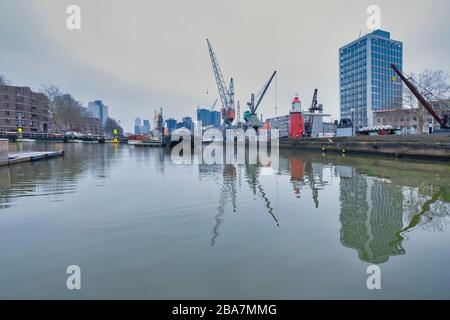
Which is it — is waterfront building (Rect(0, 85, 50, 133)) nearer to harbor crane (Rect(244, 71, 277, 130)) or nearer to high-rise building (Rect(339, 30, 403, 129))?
harbor crane (Rect(244, 71, 277, 130))

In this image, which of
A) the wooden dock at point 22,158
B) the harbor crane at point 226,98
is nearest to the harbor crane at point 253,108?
the harbor crane at point 226,98

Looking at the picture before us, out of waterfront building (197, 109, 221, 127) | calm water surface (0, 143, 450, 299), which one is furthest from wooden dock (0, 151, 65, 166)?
waterfront building (197, 109, 221, 127)

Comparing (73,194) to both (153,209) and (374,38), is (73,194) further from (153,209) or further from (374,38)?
(374,38)

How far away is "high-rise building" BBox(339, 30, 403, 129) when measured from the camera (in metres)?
125

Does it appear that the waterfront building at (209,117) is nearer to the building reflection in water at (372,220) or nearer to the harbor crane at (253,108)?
the harbor crane at (253,108)

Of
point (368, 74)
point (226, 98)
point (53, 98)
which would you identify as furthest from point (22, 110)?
point (368, 74)

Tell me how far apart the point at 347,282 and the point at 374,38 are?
514ft

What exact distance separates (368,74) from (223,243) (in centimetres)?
14539

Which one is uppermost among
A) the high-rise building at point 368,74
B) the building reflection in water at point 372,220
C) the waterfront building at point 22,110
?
the high-rise building at point 368,74

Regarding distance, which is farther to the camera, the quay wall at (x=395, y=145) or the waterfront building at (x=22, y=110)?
the waterfront building at (x=22, y=110)

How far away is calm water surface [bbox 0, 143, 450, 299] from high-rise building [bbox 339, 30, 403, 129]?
4972 inches

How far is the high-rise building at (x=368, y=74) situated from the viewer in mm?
125062

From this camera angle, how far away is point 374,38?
127812mm

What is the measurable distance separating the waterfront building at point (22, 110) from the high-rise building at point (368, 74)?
131 m
